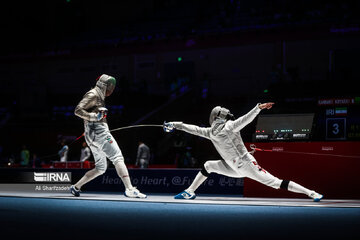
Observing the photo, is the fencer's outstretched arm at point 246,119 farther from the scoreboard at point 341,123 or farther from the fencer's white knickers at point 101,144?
the scoreboard at point 341,123

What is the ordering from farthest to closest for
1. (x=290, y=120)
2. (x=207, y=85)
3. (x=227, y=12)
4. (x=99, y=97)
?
(x=227, y=12) < (x=207, y=85) < (x=290, y=120) < (x=99, y=97)

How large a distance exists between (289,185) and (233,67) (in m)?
15.2

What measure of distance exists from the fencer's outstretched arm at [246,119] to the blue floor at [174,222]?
1184 millimetres

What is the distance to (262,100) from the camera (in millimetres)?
14812

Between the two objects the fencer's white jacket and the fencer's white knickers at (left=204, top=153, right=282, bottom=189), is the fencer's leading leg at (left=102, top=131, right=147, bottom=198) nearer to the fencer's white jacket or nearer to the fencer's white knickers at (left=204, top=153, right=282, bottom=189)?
the fencer's white knickers at (left=204, top=153, right=282, bottom=189)

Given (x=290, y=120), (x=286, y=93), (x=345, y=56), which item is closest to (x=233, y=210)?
(x=290, y=120)

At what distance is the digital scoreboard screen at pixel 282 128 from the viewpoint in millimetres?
7547

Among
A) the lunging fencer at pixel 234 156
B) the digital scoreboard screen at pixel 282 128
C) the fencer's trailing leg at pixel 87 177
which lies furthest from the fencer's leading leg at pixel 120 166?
the digital scoreboard screen at pixel 282 128

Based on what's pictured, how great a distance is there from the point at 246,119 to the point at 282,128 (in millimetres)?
2055

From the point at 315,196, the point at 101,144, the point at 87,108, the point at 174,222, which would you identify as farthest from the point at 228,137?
the point at 174,222

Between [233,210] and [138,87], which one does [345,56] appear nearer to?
[138,87]

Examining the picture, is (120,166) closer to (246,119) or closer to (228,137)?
(228,137)

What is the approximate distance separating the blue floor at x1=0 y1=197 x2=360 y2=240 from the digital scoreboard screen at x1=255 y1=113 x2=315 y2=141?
99.2 inches

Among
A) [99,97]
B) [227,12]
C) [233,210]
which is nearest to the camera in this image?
[233,210]
